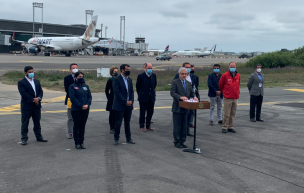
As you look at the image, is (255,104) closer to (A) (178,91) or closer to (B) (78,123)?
(A) (178,91)

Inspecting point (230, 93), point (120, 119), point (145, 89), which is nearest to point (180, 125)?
point (120, 119)

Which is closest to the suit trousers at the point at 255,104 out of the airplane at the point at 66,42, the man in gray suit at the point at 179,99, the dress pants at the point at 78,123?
the man in gray suit at the point at 179,99

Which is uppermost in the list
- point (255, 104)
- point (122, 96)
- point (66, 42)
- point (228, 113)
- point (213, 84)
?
point (66, 42)

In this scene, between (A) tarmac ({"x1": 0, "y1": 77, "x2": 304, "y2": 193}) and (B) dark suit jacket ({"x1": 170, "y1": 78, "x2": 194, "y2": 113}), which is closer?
(A) tarmac ({"x1": 0, "y1": 77, "x2": 304, "y2": 193})

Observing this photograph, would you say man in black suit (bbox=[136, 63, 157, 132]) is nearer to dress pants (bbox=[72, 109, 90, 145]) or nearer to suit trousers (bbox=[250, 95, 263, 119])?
dress pants (bbox=[72, 109, 90, 145])

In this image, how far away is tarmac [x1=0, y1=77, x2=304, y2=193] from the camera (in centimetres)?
551

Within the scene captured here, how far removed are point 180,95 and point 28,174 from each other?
3750mm

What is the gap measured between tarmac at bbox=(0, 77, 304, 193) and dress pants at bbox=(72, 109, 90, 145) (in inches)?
11.0

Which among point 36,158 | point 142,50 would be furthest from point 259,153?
point 142,50

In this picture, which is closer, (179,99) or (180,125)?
(179,99)

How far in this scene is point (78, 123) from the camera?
303 inches

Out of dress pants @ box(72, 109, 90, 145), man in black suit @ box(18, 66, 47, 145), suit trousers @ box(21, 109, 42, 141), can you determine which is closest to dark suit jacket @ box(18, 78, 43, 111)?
man in black suit @ box(18, 66, 47, 145)

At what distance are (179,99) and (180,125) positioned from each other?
743 millimetres

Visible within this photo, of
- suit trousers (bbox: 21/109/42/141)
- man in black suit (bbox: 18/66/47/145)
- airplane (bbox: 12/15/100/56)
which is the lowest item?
suit trousers (bbox: 21/109/42/141)
